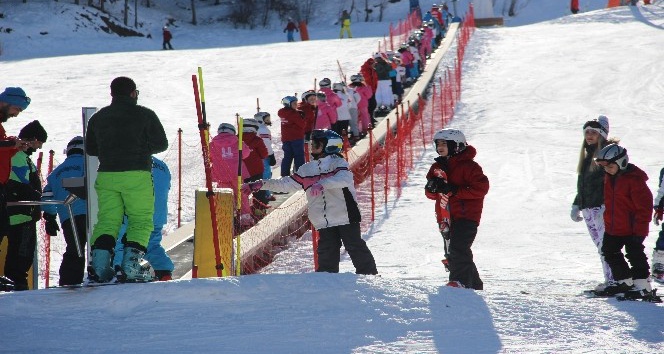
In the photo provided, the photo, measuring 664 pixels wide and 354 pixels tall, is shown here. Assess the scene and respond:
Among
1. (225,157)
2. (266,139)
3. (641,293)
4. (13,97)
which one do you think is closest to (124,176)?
(13,97)

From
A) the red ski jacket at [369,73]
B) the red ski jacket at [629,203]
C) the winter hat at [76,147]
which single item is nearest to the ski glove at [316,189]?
the winter hat at [76,147]

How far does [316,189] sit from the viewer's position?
8.32 metres

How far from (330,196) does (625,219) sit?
7.46 ft

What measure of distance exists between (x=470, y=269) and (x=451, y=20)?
35.6 m

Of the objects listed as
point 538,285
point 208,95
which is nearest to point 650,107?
point 208,95

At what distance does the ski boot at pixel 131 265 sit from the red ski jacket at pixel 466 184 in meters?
2.46

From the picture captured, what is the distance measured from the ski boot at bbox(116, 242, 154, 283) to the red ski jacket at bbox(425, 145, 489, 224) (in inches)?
97.0

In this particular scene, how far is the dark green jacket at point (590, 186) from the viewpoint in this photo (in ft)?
29.5

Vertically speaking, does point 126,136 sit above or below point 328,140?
above

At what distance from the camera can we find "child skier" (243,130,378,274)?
8320 millimetres

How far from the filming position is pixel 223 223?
8977 mm

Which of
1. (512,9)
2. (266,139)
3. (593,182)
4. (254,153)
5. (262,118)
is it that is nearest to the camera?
(593,182)

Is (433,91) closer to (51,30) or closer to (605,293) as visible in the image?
(605,293)

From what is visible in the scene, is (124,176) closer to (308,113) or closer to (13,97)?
(13,97)
